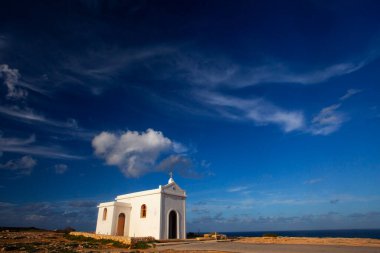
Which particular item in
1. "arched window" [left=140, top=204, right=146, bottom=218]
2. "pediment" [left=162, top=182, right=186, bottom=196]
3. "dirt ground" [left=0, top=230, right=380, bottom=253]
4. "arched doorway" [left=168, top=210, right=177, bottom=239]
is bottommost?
"dirt ground" [left=0, top=230, right=380, bottom=253]

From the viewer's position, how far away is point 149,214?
96.6 feet

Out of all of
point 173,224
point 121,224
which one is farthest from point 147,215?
point 121,224

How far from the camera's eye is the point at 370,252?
1455cm

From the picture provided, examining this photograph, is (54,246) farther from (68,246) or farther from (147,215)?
(147,215)

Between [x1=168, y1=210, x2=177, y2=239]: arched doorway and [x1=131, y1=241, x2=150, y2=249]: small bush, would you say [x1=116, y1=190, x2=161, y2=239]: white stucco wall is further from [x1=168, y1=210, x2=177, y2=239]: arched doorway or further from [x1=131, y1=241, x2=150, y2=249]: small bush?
[x1=131, y1=241, x2=150, y2=249]: small bush

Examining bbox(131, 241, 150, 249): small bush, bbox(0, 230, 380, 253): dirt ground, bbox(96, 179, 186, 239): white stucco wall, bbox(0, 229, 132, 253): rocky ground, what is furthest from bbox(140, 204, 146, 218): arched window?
bbox(131, 241, 150, 249): small bush

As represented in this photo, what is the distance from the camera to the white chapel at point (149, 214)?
28578 mm

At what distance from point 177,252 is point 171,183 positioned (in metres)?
13.9

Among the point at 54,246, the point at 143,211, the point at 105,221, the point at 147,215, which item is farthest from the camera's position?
the point at 105,221

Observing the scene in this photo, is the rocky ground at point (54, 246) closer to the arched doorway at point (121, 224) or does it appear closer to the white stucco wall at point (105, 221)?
the white stucco wall at point (105, 221)

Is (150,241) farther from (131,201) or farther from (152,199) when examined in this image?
(131,201)

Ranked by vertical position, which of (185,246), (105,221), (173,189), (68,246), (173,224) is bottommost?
(185,246)

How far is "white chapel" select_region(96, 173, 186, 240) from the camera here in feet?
93.8

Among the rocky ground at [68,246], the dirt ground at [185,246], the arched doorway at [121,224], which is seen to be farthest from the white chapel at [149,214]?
the dirt ground at [185,246]
